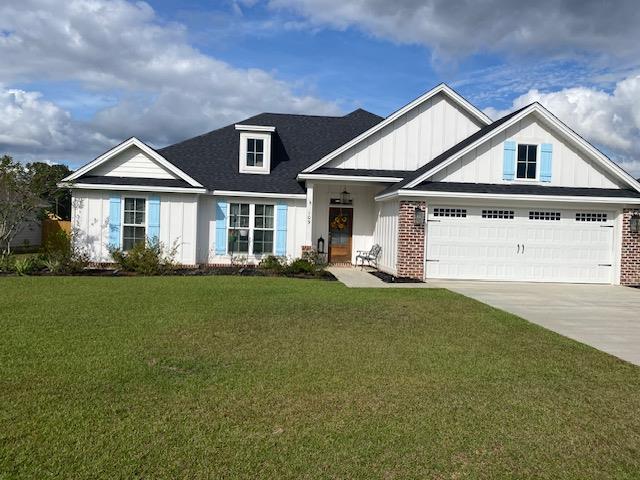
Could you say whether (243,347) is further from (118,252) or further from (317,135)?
(317,135)

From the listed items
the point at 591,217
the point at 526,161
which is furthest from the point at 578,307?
the point at 526,161

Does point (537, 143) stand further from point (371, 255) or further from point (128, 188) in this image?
point (128, 188)

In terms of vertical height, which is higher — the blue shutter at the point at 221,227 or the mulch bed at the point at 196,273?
the blue shutter at the point at 221,227

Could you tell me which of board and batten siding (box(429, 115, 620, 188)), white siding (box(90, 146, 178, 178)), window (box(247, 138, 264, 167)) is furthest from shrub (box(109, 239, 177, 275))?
board and batten siding (box(429, 115, 620, 188))

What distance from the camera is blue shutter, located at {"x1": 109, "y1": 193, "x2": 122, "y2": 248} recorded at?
1811cm

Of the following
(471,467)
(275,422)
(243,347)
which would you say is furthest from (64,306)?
(471,467)

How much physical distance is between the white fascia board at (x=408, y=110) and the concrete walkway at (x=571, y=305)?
3908 mm

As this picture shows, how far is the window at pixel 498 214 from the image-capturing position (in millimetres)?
16625

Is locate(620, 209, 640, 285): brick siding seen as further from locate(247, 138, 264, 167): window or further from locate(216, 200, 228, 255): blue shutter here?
locate(216, 200, 228, 255): blue shutter

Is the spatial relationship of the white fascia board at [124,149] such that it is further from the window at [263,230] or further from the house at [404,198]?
the window at [263,230]

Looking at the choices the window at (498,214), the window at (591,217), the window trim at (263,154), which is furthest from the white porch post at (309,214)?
the window at (591,217)

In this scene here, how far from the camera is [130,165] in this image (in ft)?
60.1

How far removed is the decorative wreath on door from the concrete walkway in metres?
2.89

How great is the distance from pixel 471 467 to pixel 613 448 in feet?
4.40
